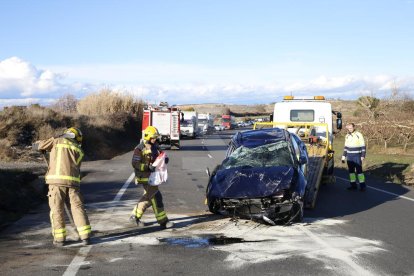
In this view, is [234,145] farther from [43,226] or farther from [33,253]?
[33,253]

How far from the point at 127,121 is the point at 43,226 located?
38549mm

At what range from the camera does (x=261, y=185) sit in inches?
346

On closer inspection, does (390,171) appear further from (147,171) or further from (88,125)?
(88,125)

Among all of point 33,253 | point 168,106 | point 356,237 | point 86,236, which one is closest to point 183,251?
point 86,236

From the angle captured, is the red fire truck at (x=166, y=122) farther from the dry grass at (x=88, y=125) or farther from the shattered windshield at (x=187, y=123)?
the shattered windshield at (x=187, y=123)

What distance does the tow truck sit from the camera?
553 inches

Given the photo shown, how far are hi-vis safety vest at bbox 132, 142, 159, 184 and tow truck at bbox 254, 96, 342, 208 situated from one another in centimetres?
499

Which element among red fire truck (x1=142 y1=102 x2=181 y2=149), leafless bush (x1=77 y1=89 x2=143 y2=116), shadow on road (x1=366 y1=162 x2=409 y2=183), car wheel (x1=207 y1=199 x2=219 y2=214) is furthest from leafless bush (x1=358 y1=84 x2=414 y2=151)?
leafless bush (x1=77 y1=89 x2=143 y2=116)

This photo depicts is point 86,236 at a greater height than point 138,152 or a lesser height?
lesser

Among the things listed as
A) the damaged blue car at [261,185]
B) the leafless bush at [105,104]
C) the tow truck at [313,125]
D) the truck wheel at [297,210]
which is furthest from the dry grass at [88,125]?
the truck wheel at [297,210]

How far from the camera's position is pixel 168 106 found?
3319cm

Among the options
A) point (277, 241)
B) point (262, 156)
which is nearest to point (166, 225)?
point (277, 241)

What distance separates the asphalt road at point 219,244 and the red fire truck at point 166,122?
20.5m

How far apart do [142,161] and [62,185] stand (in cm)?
156
